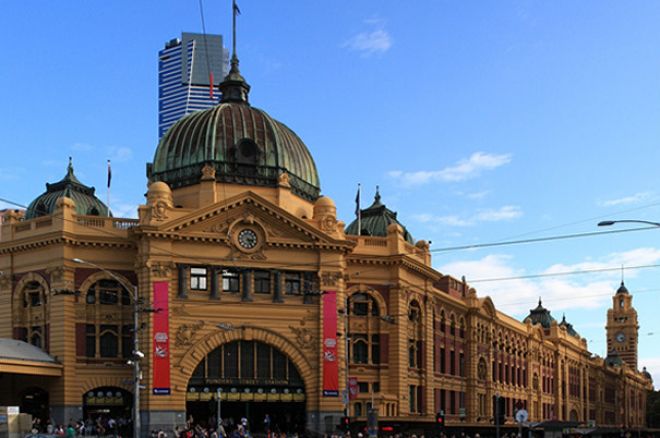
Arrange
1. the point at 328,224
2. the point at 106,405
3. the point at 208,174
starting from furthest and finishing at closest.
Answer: the point at 208,174, the point at 328,224, the point at 106,405

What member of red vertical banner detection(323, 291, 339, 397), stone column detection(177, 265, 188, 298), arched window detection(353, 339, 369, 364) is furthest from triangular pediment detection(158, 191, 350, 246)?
arched window detection(353, 339, 369, 364)

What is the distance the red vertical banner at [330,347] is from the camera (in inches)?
2817

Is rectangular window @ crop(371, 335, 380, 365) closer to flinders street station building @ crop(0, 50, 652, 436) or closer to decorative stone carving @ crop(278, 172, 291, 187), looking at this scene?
flinders street station building @ crop(0, 50, 652, 436)

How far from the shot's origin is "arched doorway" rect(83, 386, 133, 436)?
69.2 metres

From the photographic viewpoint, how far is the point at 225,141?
78.4m

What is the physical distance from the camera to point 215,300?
69.8m

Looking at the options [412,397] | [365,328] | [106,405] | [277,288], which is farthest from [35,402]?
[412,397]

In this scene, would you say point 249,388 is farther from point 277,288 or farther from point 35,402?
point 35,402

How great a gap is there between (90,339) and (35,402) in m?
6.09

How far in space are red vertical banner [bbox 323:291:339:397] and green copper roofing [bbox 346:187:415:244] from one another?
1649 centimetres

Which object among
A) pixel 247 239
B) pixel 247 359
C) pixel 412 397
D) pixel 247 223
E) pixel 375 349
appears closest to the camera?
pixel 247 359

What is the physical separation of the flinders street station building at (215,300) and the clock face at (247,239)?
7 cm

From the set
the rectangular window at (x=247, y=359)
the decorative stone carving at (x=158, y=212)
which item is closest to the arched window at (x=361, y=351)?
the rectangular window at (x=247, y=359)

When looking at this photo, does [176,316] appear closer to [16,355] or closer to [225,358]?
[225,358]
